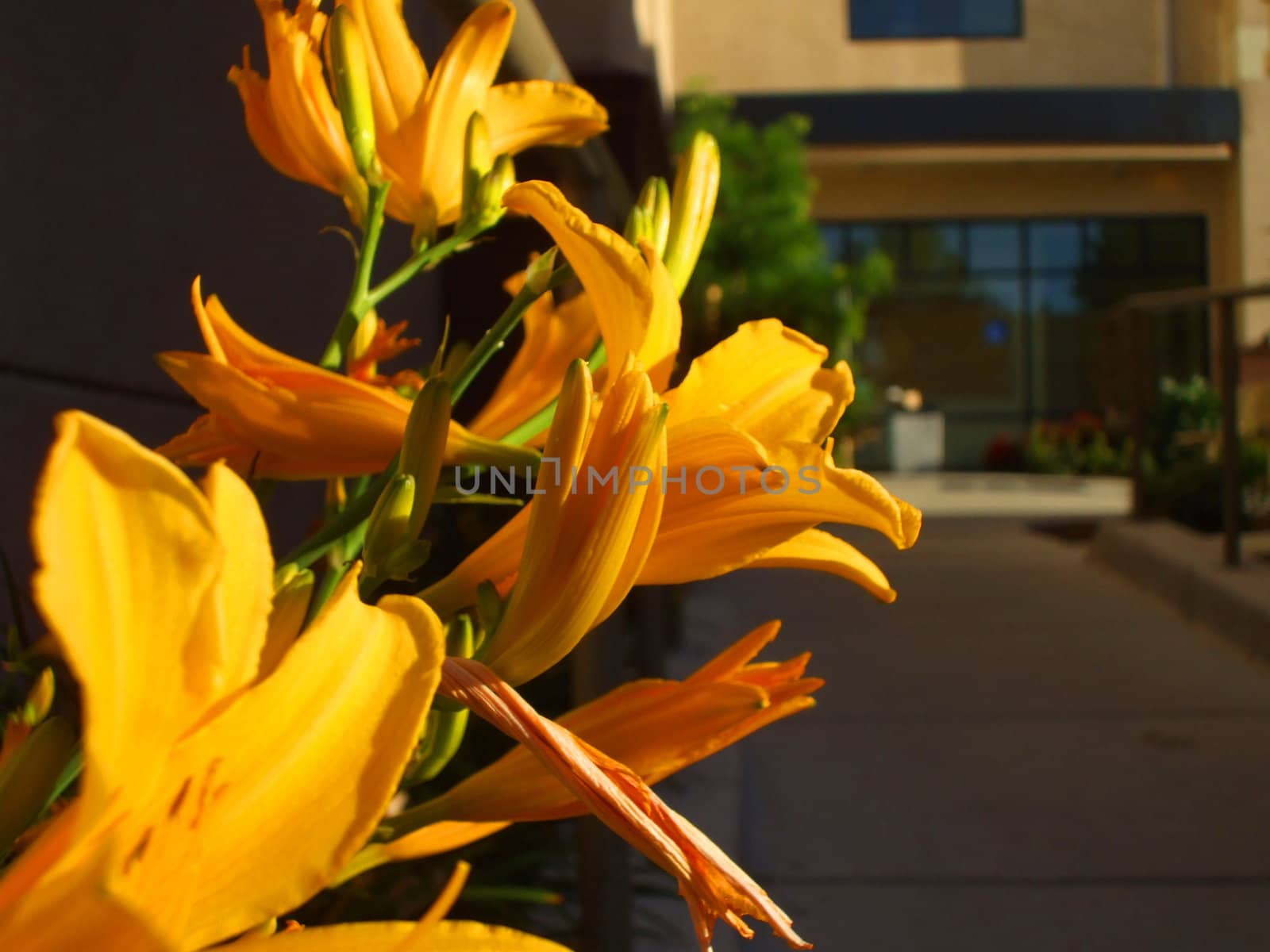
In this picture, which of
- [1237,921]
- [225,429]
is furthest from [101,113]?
[1237,921]

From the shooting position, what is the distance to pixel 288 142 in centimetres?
50

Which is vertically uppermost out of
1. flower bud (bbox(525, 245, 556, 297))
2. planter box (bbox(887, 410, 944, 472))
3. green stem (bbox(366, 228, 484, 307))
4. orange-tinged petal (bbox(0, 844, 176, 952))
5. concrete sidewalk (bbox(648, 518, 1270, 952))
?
green stem (bbox(366, 228, 484, 307))

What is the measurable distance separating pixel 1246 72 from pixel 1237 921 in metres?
14.6

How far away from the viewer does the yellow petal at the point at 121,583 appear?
0.19m

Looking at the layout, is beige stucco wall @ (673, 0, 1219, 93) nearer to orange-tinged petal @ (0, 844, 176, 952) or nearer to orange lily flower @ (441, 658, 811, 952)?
orange lily flower @ (441, 658, 811, 952)

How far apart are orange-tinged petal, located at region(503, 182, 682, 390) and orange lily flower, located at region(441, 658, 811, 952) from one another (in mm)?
106

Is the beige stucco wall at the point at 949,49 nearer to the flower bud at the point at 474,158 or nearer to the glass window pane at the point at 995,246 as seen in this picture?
the glass window pane at the point at 995,246

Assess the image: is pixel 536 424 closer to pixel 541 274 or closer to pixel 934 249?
pixel 541 274

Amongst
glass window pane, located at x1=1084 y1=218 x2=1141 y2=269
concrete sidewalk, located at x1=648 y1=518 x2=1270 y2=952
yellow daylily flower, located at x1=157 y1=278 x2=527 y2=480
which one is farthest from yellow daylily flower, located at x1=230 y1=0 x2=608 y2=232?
glass window pane, located at x1=1084 y1=218 x2=1141 y2=269

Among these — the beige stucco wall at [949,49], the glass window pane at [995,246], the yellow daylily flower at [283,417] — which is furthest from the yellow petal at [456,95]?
the glass window pane at [995,246]

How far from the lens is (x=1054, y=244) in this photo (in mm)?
16266

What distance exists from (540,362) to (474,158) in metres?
0.08

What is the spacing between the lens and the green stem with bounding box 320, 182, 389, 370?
51cm

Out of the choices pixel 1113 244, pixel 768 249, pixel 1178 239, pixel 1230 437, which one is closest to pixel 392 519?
pixel 1230 437
